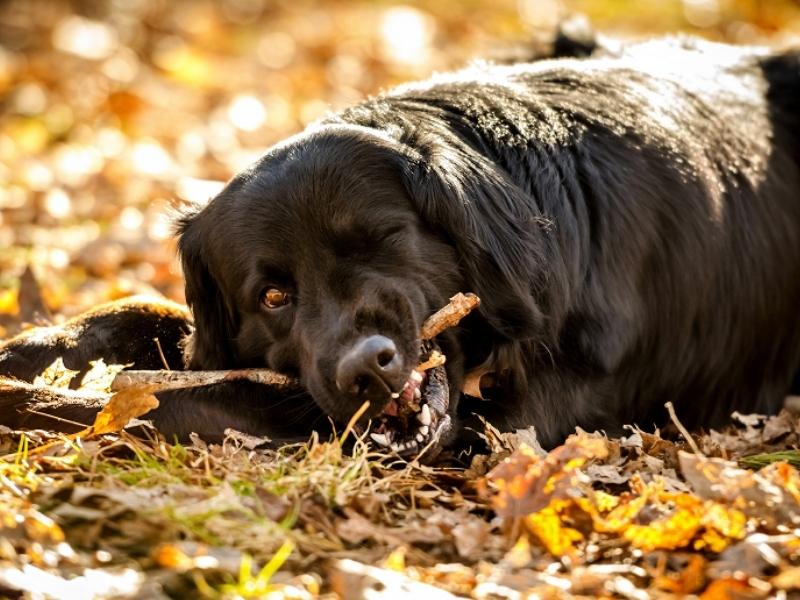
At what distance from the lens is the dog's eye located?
3922 millimetres

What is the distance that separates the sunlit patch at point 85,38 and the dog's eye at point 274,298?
23.5 feet

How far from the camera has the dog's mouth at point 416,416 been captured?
3.64 metres

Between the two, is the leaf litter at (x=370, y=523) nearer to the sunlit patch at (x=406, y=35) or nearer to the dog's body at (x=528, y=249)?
the dog's body at (x=528, y=249)

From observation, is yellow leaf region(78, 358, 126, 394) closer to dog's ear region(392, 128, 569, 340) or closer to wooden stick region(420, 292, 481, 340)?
wooden stick region(420, 292, 481, 340)

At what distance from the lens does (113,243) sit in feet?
21.3

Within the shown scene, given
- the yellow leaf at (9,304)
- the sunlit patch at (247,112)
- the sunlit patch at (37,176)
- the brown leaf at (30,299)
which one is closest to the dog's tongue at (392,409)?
the brown leaf at (30,299)

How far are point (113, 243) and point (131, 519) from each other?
12.4 feet

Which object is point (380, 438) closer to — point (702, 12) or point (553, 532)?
point (553, 532)

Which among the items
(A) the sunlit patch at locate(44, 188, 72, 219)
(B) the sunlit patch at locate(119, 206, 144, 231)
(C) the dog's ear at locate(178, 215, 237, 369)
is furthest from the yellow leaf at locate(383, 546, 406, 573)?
(A) the sunlit patch at locate(44, 188, 72, 219)

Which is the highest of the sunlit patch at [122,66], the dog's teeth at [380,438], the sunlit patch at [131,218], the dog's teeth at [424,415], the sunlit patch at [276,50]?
the sunlit patch at [276,50]

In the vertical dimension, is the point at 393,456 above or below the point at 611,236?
below

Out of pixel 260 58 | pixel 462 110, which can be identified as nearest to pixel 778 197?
pixel 462 110

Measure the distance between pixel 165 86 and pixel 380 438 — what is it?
23.5ft

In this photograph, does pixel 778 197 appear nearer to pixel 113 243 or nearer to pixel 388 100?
pixel 388 100
